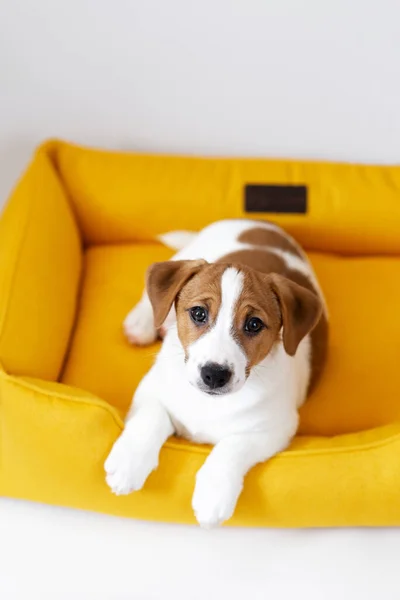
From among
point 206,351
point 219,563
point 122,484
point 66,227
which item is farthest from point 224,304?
point 66,227

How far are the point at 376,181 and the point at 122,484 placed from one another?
1.78 m

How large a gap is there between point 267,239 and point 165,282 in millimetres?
651

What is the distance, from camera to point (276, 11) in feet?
9.53

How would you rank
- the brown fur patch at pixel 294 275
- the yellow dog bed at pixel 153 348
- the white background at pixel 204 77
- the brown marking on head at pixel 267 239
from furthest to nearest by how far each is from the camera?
1. the white background at pixel 204 77
2. the brown marking on head at pixel 267 239
3. the brown fur patch at pixel 294 275
4. the yellow dog bed at pixel 153 348

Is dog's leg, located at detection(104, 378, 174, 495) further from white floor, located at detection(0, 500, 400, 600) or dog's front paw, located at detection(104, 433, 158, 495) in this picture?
white floor, located at detection(0, 500, 400, 600)

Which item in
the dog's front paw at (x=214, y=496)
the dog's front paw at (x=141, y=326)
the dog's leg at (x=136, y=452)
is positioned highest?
the dog's front paw at (x=141, y=326)

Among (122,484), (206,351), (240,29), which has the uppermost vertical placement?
(240,29)

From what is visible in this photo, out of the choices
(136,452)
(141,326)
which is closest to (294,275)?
(141,326)

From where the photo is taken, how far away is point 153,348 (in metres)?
2.61

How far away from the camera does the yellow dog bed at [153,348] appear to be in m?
2.05

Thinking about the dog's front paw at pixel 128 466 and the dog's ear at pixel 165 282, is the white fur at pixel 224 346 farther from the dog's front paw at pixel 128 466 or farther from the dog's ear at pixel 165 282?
the dog's front paw at pixel 128 466

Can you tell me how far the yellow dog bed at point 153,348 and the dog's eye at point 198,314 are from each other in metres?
0.38

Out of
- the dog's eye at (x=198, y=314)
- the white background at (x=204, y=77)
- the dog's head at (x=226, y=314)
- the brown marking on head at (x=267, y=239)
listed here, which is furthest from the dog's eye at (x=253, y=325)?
the white background at (x=204, y=77)

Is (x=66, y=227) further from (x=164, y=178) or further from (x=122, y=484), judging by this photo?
(x=122, y=484)
